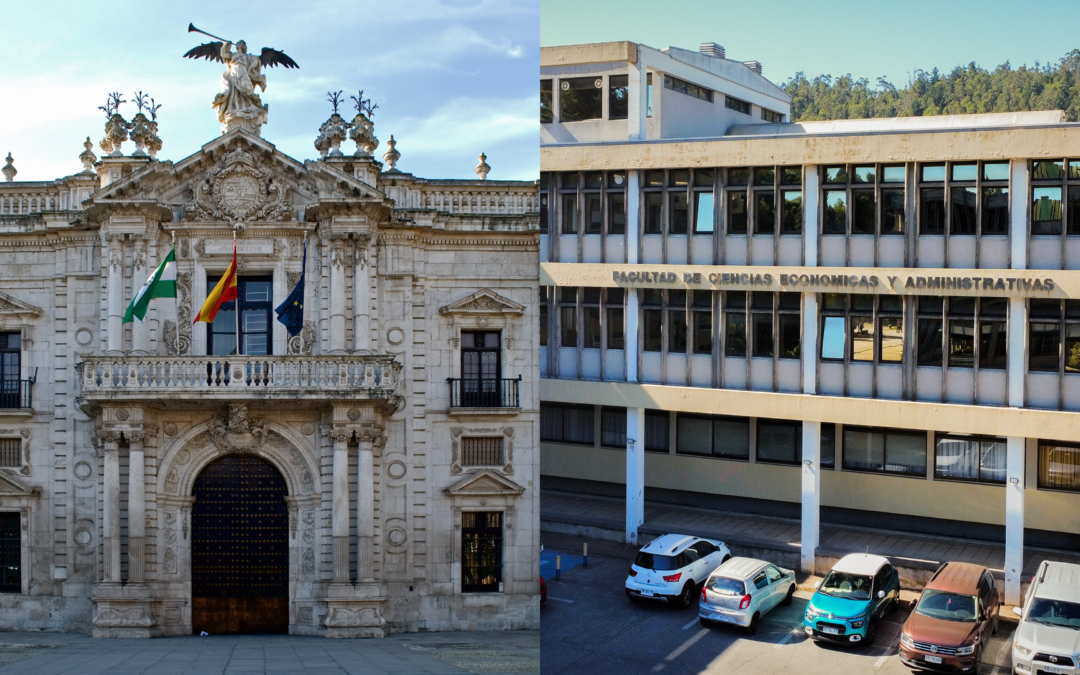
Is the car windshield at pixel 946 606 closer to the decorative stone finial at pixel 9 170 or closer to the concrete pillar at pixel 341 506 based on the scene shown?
the concrete pillar at pixel 341 506

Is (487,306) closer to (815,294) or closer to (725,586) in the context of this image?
(815,294)

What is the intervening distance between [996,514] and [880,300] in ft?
10.1

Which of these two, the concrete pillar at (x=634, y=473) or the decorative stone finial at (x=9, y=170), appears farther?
the decorative stone finial at (x=9, y=170)

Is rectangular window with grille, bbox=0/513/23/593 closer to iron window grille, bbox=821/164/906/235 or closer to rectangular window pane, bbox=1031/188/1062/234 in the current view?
iron window grille, bbox=821/164/906/235

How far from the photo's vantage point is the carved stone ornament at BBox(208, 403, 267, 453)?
53.5 feet

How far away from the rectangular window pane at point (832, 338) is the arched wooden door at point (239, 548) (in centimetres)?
1053

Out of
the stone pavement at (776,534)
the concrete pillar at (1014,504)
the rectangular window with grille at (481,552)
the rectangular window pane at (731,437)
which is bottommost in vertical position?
the rectangular window with grille at (481,552)

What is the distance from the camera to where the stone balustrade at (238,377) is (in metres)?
15.6

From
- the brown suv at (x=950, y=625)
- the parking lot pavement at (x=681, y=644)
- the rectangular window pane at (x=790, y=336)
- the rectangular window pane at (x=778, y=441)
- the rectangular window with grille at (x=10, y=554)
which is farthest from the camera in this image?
the rectangular window with grille at (x=10, y=554)

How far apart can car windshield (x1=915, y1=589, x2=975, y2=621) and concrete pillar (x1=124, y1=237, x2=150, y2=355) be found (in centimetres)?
1305

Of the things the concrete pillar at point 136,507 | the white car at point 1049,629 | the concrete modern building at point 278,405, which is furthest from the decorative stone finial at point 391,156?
the white car at point 1049,629

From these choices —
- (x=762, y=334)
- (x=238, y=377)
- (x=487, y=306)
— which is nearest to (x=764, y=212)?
(x=762, y=334)

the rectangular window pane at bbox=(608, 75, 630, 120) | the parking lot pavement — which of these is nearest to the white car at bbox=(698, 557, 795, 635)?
the parking lot pavement

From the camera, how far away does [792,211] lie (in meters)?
9.65
